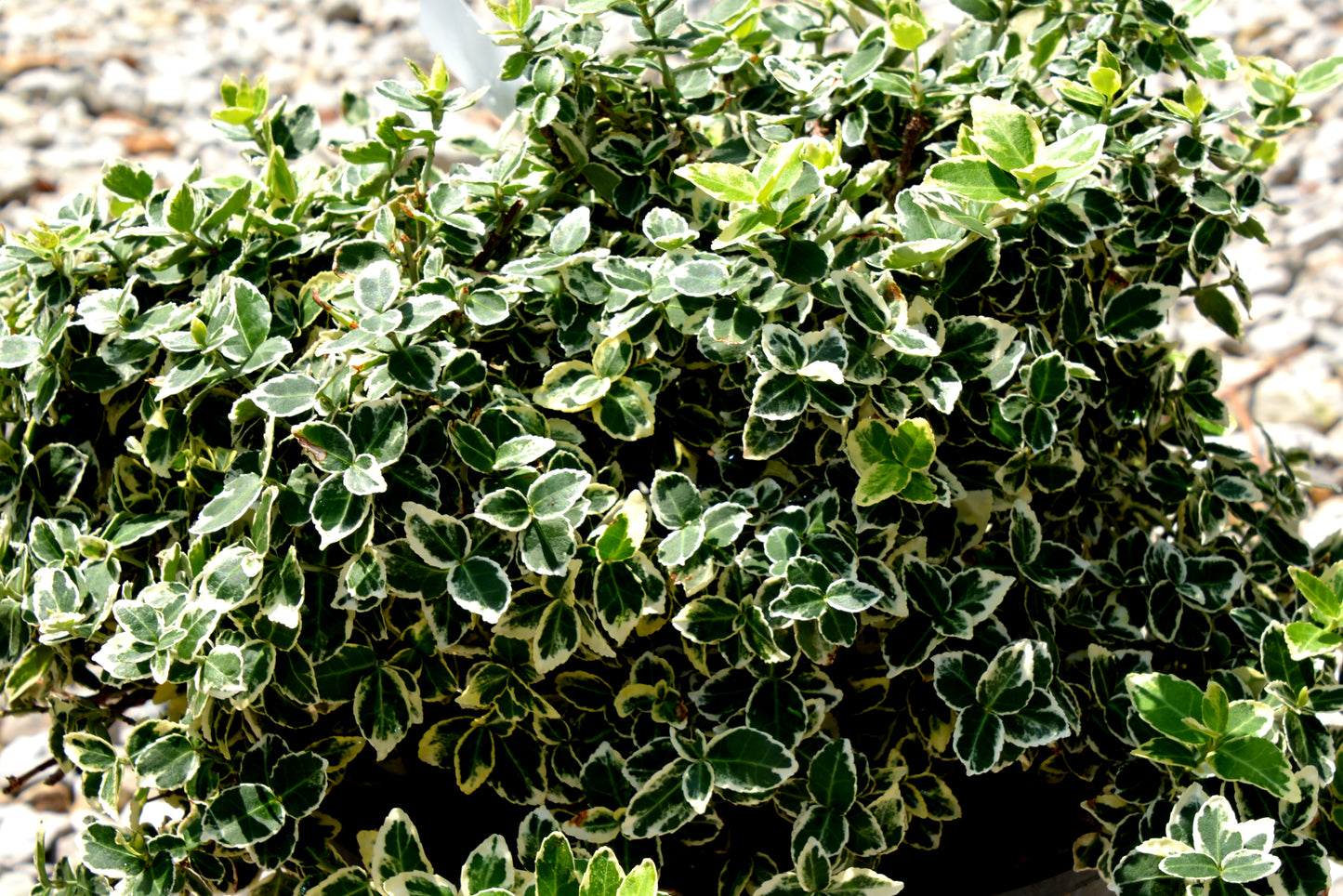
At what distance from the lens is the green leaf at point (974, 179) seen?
3.31 ft

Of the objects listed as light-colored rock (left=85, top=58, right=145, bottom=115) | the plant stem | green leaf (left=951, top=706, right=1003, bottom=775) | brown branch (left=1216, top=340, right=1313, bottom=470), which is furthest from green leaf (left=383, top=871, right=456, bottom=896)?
light-colored rock (left=85, top=58, right=145, bottom=115)

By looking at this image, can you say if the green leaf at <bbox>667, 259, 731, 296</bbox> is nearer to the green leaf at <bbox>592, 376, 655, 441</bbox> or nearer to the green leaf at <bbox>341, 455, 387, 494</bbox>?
the green leaf at <bbox>592, 376, 655, 441</bbox>

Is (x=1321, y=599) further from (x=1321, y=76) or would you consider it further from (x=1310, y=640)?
(x=1321, y=76)

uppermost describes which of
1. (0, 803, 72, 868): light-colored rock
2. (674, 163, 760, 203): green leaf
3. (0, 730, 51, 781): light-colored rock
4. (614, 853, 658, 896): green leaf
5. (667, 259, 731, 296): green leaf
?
(674, 163, 760, 203): green leaf

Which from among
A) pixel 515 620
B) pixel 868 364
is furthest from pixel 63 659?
pixel 868 364

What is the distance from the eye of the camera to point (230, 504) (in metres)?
1.04

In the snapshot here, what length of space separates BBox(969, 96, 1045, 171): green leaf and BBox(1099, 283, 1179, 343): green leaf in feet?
0.98

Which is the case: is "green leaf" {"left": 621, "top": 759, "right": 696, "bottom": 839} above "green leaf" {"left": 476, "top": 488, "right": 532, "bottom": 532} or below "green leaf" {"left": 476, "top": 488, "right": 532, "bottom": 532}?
below

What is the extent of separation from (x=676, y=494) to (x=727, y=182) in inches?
10.9

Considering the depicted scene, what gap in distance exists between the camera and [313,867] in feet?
3.80

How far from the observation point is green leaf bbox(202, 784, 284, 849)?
108 centimetres

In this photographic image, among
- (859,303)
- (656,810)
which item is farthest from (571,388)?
(656,810)

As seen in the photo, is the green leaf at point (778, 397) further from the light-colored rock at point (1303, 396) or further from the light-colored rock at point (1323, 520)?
the light-colored rock at point (1303, 396)

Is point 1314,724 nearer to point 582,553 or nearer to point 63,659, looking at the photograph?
point 582,553
